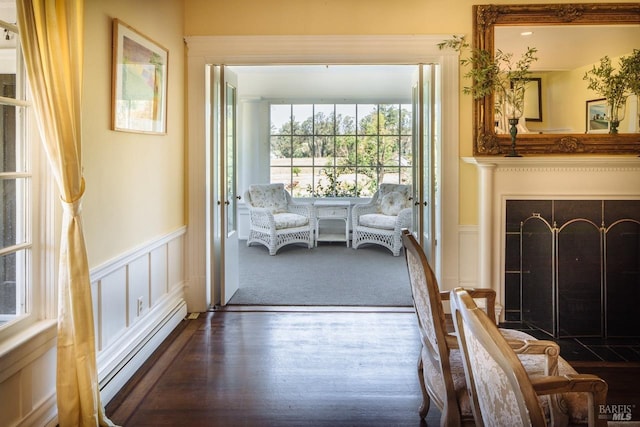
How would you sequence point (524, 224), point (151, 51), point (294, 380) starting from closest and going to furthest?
point (294, 380) < point (151, 51) < point (524, 224)

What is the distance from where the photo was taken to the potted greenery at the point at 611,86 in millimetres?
3750

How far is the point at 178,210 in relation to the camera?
399 cm

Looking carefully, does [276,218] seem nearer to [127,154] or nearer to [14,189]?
[127,154]

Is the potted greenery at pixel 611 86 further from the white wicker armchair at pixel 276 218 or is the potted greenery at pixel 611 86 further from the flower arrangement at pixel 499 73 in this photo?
the white wicker armchair at pixel 276 218

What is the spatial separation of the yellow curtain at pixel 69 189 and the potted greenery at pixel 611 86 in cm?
355

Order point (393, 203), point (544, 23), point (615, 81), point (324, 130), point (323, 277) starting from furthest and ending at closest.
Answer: point (324, 130)
point (393, 203)
point (323, 277)
point (544, 23)
point (615, 81)

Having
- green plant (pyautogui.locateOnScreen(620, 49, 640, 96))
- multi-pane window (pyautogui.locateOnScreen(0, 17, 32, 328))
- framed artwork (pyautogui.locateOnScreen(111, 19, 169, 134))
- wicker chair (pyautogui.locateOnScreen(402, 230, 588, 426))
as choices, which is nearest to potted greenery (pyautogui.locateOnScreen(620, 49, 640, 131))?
green plant (pyautogui.locateOnScreen(620, 49, 640, 96))

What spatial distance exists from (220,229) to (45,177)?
215 centimetres

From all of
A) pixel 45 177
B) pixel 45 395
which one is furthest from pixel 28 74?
pixel 45 395

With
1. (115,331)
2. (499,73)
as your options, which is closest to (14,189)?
(115,331)

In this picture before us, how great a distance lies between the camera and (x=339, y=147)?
820cm

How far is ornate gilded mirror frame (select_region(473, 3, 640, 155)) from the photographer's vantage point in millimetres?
3832

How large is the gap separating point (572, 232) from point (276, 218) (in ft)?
13.8

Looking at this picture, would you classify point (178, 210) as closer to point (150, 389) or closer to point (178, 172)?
point (178, 172)
